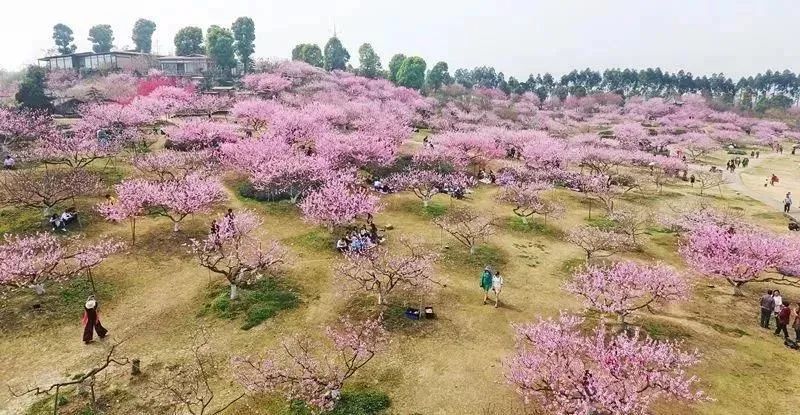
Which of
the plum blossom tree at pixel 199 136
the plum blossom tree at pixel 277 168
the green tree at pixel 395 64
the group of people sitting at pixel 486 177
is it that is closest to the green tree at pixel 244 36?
the green tree at pixel 395 64

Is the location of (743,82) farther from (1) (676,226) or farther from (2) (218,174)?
(2) (218,174)

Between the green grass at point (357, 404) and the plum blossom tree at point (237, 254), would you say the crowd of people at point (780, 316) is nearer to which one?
the green grass at point (357, 404)

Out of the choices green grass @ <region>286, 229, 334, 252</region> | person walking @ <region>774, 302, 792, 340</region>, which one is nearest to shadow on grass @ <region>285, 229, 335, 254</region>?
green grass @ <region>286, 229, 334, 252</region>

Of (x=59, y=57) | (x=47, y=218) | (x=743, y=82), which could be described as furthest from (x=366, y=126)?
(x=743, y=82)

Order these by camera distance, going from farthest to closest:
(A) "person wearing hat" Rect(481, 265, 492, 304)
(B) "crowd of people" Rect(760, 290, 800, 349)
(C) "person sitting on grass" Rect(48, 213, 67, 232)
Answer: (C) "person sitting on grass" Rect(48, 213, 67, 232) < (A) "person wearing hat" Rect(481, 265, 492, 304) < (B) "crowd of people" Rect(760, 290, 800, 349)

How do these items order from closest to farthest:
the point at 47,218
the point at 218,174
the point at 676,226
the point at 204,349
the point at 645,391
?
the point at 645,391
the point at 204,349
the point at 47,218
the point at 676,226
the point at 218,174

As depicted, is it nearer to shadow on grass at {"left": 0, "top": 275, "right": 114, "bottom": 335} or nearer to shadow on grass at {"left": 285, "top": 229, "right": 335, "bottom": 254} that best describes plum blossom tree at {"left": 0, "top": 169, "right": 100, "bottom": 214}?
shadow on grass at {"left": 0, "top": 275, "right": 114, "bottom": 335}
